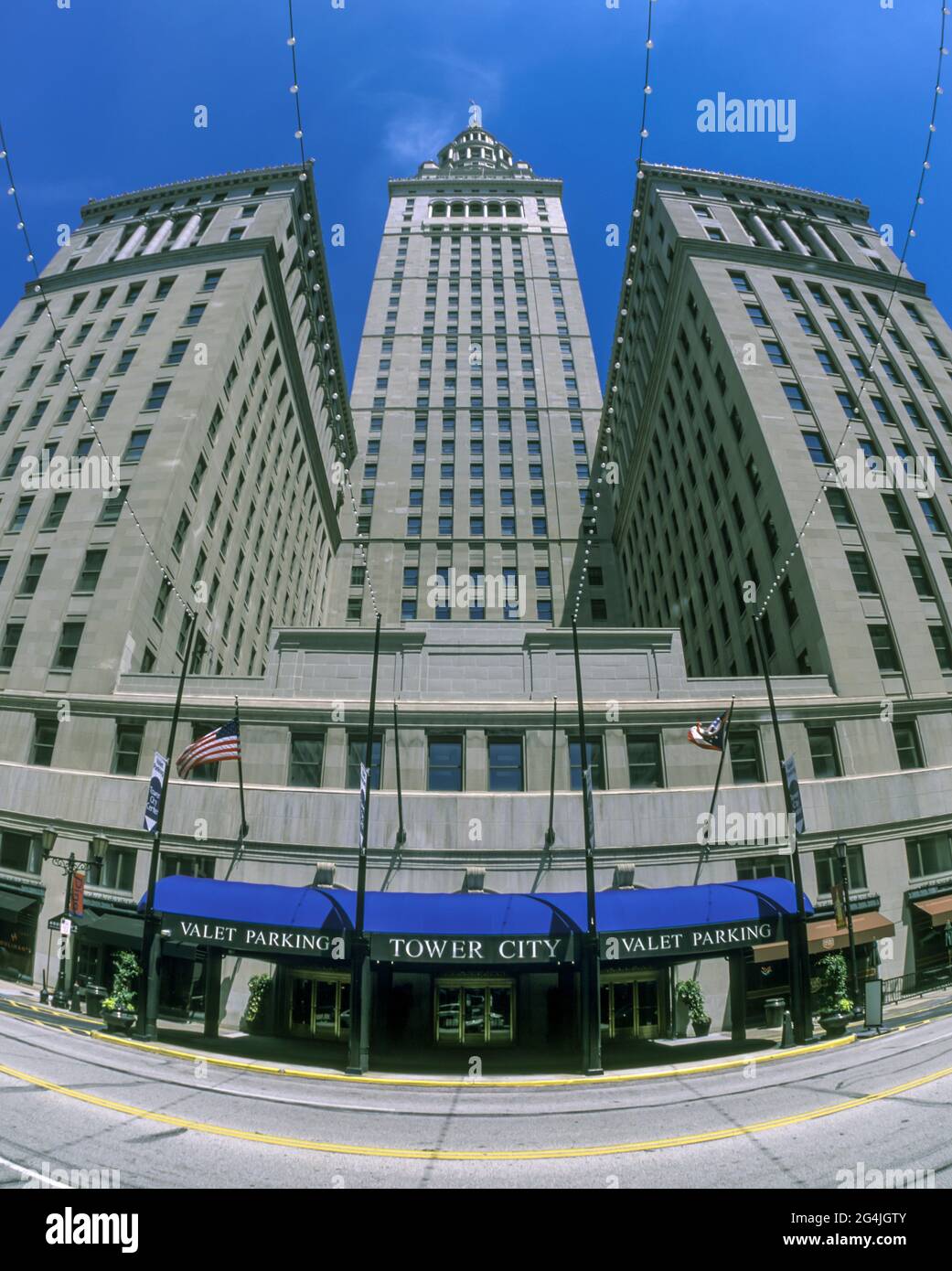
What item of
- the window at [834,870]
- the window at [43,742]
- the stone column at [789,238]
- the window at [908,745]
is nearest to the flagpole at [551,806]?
the window at [834,870]

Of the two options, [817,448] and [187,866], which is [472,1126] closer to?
[187,866]

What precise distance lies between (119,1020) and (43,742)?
1348cm

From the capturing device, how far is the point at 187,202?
5125cm

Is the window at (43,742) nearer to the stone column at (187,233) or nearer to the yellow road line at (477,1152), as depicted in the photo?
the yellow road line at (477,1152)

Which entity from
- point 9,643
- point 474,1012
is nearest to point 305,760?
point 474,1012

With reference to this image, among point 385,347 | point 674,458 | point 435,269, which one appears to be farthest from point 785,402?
point 435,269

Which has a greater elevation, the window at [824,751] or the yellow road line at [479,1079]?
the window at [824,751]

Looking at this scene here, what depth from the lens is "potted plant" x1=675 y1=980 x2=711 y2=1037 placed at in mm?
22672

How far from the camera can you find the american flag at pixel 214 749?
21703 mm

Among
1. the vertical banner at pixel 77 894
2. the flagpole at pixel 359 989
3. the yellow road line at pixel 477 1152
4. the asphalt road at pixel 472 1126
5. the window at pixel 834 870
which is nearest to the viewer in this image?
the asphalt road at pixel 472 1126

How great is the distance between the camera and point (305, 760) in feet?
86.0

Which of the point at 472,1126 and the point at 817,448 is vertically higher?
the point at 817,448

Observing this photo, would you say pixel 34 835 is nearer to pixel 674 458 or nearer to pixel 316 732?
pixel 316 732

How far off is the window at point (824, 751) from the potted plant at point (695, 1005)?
31.7ft
